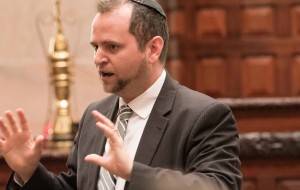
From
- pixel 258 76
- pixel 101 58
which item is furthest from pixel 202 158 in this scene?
pixel 258 76

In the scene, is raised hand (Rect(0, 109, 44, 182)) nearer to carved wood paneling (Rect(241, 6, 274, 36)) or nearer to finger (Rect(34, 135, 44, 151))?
finger (Rect(34, 135, 44, 151))

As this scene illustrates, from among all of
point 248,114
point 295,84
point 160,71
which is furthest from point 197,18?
point 160,71

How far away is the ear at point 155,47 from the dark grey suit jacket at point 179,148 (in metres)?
0.10

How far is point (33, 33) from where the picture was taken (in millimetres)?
6582

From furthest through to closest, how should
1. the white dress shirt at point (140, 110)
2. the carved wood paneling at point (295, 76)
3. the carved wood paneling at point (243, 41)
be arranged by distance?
the carved wood paneling at point (243, 41) → the carved wood paneling at point (295, 76) → the white dress shirt at point (140, 110)

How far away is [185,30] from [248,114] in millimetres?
1953

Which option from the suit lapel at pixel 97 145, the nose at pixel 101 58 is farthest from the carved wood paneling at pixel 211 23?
the nose at pixel 101 58

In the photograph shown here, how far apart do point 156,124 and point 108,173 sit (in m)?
0.21

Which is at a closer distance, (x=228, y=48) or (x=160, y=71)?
(x=160, y=71)

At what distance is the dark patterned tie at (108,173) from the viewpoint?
259cm

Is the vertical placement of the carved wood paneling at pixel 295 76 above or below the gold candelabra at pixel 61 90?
below

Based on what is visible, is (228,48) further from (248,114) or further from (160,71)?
(160,71)

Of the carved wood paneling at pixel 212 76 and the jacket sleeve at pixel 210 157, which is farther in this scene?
the carved wood paneling at pixel 212 76

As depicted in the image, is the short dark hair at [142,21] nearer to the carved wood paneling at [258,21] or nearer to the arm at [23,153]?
the arm at [23,153]
